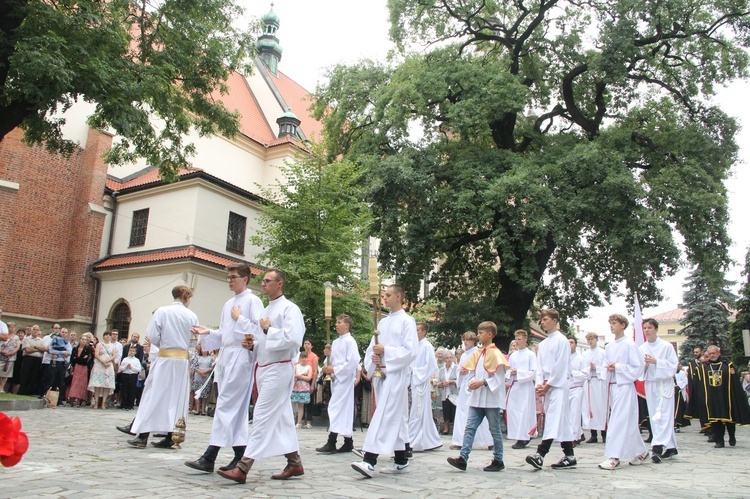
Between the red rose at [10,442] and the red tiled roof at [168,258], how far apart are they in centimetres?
2227

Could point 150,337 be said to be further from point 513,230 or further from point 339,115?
point 339,115

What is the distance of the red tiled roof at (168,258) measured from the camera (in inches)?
978

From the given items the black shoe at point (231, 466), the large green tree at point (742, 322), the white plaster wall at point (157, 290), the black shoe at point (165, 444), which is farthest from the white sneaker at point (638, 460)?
the large green tree at point (742, 322)

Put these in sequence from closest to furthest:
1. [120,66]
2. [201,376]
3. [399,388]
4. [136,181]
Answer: [399,388], [120,66], [201,376], [136,181]

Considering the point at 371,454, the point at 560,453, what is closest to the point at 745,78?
the point at 560,453

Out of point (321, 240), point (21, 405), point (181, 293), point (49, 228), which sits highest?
point (49, 228)

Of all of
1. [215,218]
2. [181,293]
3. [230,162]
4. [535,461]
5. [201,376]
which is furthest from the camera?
[230,162]

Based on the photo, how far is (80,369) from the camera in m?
16.7

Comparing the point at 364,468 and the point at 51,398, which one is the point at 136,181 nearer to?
the point at 51,398

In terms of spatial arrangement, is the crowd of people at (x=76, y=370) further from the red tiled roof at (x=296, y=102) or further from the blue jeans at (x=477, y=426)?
the red tiled roof at (x=296, y=102)

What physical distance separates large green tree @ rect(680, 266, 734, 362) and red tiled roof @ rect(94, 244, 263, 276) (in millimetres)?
30009

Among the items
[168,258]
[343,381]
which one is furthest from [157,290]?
[343,381]

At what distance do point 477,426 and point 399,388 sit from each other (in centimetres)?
150

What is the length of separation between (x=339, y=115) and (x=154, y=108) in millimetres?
10623
